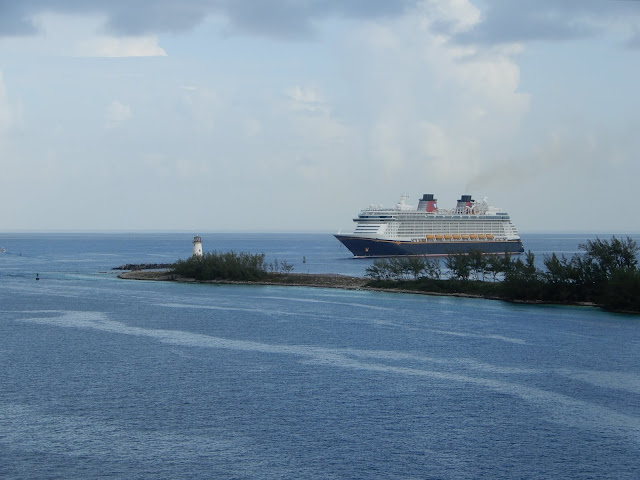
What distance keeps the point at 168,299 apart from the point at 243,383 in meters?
33.3

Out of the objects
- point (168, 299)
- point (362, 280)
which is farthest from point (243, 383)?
point (362, 280)

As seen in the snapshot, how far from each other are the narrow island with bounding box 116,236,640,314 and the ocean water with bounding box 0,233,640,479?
4.22m

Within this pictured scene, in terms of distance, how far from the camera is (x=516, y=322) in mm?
48906

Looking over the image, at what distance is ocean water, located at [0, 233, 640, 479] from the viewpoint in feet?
70.6

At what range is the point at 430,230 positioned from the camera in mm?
123250

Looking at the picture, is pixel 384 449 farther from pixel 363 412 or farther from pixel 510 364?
pixel 510 364

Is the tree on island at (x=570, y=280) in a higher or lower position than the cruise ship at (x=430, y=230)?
lower

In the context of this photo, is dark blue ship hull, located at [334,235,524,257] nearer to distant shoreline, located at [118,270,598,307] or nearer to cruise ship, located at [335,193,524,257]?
cruise ship, located at [335,193,524,257]

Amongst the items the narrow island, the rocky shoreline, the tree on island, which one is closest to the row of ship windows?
the narrow island

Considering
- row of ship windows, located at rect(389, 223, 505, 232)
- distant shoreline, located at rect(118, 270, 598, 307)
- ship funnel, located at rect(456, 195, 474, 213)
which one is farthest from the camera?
ship funnel, located at rect(456, 195, 474, 213)

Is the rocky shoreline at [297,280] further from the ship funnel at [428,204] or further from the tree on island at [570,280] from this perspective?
the ship funnel at [428,204]

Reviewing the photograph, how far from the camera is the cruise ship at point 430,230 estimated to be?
383 feet

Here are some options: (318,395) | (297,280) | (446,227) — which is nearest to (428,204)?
(446,227)

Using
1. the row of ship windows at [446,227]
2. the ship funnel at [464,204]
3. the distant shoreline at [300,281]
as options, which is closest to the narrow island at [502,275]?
the distant shoreline at [300,281]
